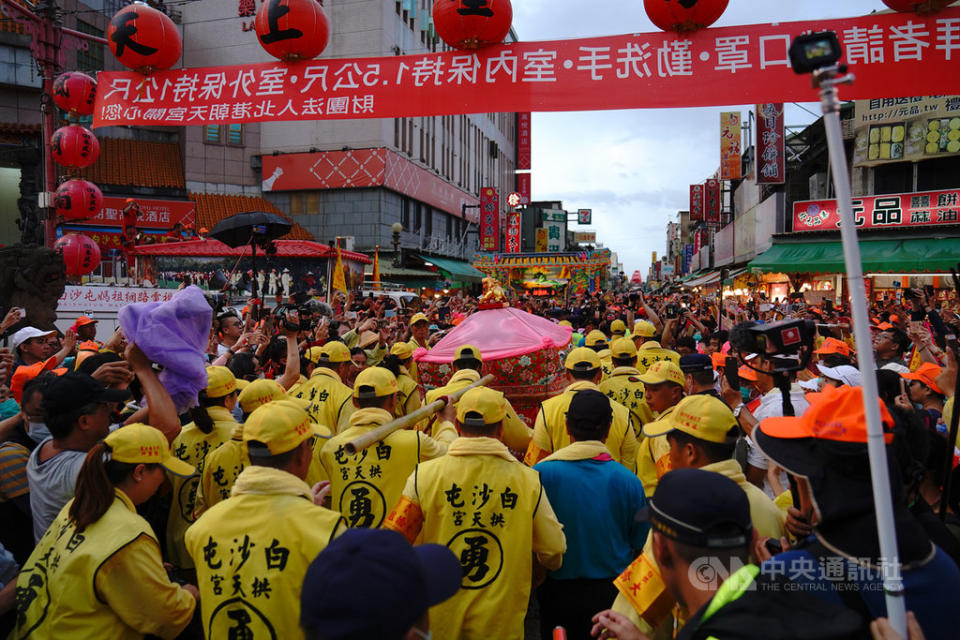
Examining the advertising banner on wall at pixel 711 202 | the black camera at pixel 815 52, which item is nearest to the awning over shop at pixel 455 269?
the advertising banner on wall at pixel 711 202

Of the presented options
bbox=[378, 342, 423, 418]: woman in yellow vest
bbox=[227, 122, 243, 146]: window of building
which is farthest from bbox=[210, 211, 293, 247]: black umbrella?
bbox=[227, 122, 243, 146]: window of building

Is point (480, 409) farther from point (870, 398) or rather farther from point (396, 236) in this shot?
point (396, 236)

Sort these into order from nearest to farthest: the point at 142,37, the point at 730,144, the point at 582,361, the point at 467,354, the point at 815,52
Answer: the point at 815,52 < the point at 582,361 < the point at 467,354 < the point at 142,37 < the point at 730,144

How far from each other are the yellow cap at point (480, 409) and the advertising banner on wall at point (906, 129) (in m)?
21.8

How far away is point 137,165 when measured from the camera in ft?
87.4

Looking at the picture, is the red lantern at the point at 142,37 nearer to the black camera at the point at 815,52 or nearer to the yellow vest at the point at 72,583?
the yellow vest at the point at 72,583

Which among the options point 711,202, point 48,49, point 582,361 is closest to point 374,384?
point 582,361

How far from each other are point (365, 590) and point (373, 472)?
232 cm

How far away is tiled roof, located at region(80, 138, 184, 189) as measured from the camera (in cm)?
2564

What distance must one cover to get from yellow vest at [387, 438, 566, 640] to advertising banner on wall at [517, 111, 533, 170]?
50.9m

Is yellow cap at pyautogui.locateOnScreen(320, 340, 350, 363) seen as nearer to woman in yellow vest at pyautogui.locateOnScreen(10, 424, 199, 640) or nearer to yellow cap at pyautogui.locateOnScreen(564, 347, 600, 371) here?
yellow cap at pyautogui.locateOnScreen(564, 347, 600, 371)

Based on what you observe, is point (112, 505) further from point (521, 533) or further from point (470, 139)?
point (470, 139)

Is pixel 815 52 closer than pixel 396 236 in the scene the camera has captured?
Yes

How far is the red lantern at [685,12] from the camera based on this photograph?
5512 mm
